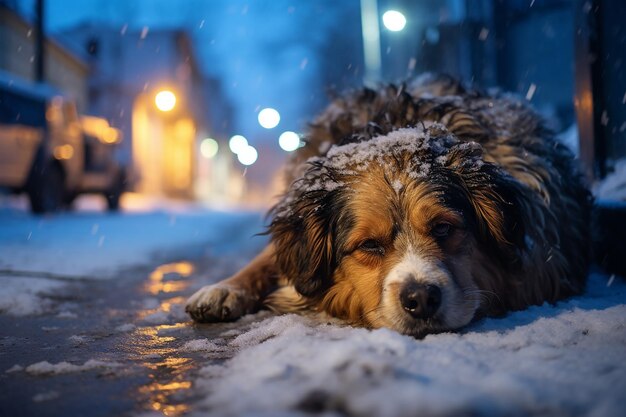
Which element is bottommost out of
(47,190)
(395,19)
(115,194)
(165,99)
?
(47,190)

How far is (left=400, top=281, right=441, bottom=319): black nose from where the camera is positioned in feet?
8.39

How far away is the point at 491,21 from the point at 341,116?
7115 millimetres

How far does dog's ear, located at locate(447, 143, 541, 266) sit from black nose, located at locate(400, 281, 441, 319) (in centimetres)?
72

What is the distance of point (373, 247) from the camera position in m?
3.01

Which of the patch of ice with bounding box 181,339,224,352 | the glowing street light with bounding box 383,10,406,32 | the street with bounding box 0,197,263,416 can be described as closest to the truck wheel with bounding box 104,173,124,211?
the glowing street light with bounding box 383,10,406,32

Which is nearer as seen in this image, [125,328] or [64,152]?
[125,328]

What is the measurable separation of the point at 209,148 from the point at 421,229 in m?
46.6

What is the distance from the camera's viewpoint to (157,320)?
10.8ft

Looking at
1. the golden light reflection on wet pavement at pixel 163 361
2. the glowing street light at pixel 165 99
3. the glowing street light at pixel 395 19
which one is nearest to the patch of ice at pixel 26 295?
the golden light reflection on wet pavement at pixel 163 361

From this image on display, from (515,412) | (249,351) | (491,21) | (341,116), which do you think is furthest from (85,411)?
(491,21)

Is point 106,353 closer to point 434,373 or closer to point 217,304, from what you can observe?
point 217,304

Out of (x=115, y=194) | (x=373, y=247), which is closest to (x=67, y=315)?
(x=373, y=247)

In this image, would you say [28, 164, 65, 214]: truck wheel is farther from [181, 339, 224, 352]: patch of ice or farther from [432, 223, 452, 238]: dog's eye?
[432, 223, 452, 238]: dog's eye

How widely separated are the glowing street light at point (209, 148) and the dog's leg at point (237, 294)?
42.7 m
